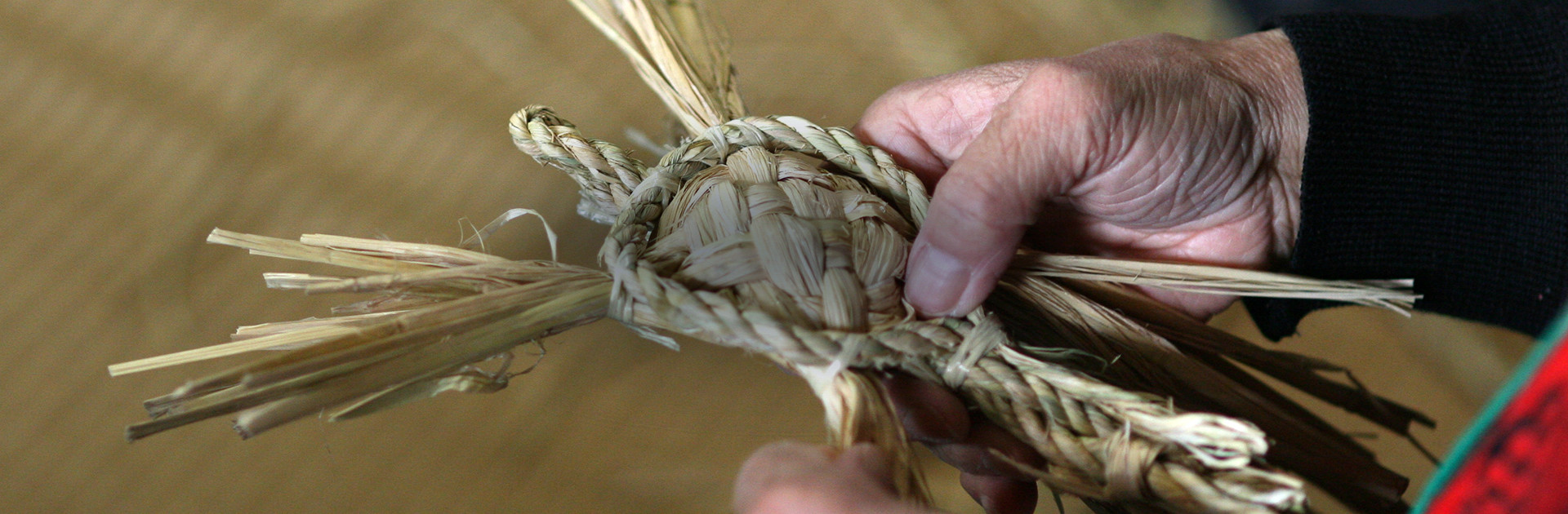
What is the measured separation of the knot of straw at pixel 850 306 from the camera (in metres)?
0.42

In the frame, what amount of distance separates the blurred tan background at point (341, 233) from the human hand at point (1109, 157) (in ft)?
0.70

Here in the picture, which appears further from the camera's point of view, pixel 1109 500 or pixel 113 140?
pixel 113 140

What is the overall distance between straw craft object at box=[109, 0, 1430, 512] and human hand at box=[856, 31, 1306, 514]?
1.7 inches

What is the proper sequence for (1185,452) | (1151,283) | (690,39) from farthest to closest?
(690,39)
(1151,283)
(1185,452)

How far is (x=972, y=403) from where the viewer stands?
Answer: 505 mm

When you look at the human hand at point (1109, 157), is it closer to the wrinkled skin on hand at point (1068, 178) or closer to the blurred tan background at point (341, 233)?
the wrinkled skin on hand at point (1068, 178)

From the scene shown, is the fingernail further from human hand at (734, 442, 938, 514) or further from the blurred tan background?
the blurred tan background

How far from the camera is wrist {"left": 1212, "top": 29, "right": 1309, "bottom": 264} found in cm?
62

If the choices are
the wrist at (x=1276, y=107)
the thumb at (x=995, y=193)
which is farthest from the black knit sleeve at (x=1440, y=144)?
the thumb at (x=995, y=193)

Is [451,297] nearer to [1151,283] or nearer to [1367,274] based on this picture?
[1151,283]

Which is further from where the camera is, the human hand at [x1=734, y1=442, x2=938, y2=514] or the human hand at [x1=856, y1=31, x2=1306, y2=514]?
the human hand at [x1=856, y1=31, x2=1306, y2=514]

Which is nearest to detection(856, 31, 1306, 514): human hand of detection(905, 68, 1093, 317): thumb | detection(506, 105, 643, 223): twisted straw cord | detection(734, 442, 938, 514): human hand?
detection(905, 68, 1093, 317): thumb

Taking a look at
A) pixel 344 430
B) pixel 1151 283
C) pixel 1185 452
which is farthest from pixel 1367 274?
pixel 344 430

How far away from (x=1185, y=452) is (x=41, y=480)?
73cm
